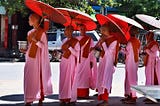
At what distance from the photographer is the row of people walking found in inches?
356

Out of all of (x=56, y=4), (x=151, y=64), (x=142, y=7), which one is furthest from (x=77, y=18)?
(x=142, y=7)

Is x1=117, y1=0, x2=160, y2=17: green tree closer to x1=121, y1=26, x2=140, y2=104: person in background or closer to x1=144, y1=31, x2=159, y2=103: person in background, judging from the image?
x1=144, y1=31, x2=159, y2=103: person in background

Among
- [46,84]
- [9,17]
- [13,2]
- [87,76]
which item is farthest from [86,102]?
[9,17]

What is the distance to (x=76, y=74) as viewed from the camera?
32.5ft

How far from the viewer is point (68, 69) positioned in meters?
9.77

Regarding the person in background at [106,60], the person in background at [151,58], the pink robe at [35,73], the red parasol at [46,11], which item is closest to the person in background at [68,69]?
the person in background at [106,60]

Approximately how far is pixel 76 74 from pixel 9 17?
927 inches

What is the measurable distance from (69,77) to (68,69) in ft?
0.56

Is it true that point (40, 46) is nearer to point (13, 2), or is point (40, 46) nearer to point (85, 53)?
point (85, 53)

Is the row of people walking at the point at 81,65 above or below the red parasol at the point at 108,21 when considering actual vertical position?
below

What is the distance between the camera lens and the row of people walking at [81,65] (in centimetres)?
903

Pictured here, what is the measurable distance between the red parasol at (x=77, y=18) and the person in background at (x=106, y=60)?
471 mm

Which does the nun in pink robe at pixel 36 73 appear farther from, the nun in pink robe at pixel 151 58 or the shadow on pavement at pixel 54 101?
the nun in pink robe at pixel 151 58

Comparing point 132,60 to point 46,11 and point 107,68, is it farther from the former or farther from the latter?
point 46,11
